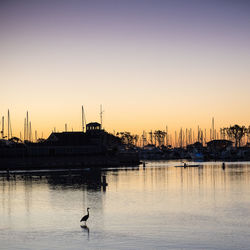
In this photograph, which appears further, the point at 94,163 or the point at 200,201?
the point at 94,163

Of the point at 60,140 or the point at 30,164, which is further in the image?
the point at 60,140

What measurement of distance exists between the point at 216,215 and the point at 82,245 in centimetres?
1420

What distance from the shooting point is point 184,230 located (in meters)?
30.1

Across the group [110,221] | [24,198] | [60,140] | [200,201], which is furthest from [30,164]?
[110,221]

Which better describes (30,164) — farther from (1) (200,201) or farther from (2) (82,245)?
(2) (82,245)

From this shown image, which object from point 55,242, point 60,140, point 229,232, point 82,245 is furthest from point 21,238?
point 60,140

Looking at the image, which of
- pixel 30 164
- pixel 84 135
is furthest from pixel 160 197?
pixel 84 135

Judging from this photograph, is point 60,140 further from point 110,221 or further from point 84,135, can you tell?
point 110,221

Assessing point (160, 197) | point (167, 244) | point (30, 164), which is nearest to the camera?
point (167, 244)

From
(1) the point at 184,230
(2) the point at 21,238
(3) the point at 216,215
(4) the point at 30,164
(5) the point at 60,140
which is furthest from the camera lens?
(5) the point at 60,140

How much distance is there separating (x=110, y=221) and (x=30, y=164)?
109 meters

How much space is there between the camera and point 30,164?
459 feet

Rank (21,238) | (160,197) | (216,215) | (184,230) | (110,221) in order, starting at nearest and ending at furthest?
1. (21,238)
2. (184,230)
3. (110,221)
4. (216,215)
5. (160,197)

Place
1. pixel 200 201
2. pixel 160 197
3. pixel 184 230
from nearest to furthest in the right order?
pixel 184 230
pixel 200 201
pixel 160 197
